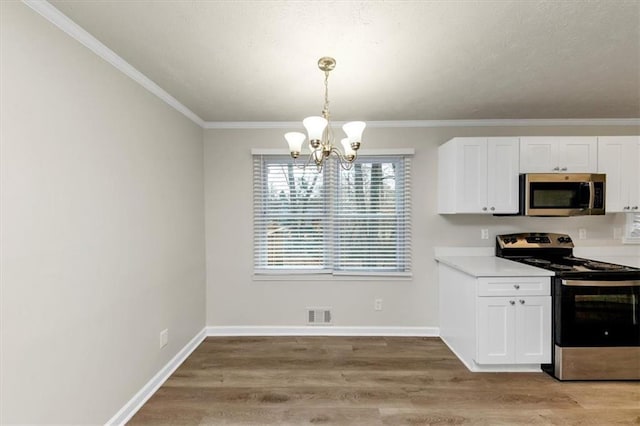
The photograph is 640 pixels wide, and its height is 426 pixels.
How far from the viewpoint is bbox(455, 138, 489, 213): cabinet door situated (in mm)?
2922

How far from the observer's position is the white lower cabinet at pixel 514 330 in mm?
2475

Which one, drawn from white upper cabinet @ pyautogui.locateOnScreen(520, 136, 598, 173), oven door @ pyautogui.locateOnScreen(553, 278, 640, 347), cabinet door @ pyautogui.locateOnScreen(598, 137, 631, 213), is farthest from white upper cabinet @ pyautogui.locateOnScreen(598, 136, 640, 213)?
oven door @ pyautogui.locateOnScreen(553, 278, 640, 347)

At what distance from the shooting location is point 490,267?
2658 mm

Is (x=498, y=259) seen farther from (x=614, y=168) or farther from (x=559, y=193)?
(x=614, y=168)

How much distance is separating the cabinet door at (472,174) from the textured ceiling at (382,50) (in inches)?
14.9

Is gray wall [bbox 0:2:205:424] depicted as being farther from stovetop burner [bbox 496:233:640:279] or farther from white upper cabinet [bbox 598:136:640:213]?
white upper cabinet [bbox 598:136:640:213]

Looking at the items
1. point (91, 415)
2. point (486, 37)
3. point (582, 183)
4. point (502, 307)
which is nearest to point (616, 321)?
point (502, 307)

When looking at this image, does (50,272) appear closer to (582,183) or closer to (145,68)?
(145,68)

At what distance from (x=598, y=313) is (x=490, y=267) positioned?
86 cm

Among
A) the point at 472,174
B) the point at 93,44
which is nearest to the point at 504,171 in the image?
the point at 472,174

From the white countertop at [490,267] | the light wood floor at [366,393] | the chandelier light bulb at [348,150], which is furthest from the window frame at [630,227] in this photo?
the chandelier light bulb at [348,150]

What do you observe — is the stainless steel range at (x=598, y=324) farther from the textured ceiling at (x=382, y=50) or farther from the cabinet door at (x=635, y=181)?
the textured ceiling at (x=382, y=50)

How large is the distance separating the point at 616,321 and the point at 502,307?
0.91 m

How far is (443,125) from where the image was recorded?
3.30 m
